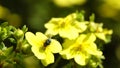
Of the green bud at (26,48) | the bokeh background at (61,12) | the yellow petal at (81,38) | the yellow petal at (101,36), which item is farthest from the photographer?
the bokeh background at (61,12)

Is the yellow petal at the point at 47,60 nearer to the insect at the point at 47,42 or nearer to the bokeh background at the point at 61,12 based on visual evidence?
the insect at the point at 47,42

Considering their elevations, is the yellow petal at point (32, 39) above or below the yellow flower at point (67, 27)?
below

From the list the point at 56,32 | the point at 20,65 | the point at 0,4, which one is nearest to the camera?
the point at 20,65

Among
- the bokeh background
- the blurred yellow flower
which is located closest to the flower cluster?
the bokeh background

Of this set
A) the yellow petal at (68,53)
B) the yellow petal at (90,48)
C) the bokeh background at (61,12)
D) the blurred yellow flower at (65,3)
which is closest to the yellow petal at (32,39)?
the yellow petal at (68,53)

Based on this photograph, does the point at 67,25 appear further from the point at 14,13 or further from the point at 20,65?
the point at 14,13

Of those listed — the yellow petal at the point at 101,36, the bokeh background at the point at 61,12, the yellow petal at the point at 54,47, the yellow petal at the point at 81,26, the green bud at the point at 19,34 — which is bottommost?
the yellow petal at the point at 54,47

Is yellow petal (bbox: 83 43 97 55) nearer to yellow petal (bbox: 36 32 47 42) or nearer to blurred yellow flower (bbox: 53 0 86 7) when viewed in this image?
yellow petal (bbox: 36 32 47 42)

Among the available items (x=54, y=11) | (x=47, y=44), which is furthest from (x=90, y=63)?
(x=54, y=11)
